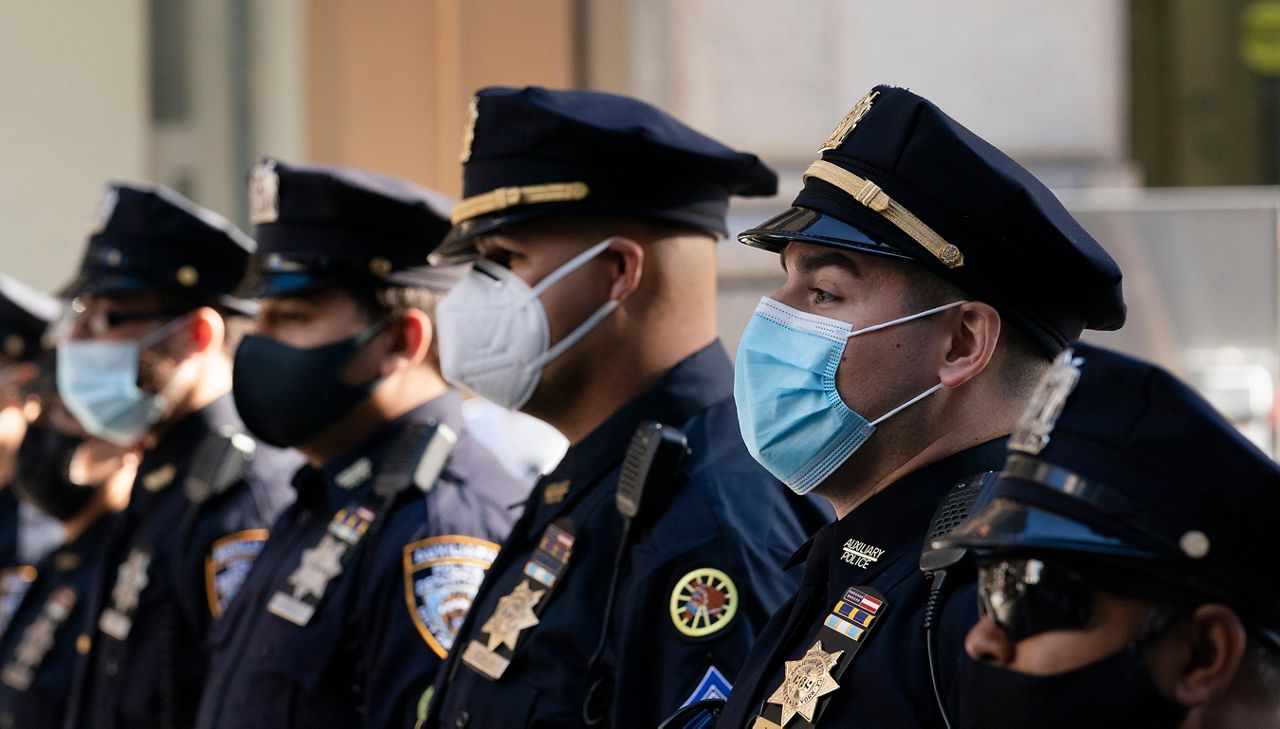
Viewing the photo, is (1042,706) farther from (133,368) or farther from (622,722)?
(133,368)

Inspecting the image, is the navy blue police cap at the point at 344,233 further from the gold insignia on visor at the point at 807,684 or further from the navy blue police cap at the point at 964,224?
the gold insignia on visor at the point at 807,684

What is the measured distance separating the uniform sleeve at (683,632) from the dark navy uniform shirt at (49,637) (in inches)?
117

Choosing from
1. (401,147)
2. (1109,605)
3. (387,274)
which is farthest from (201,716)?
(401,147)

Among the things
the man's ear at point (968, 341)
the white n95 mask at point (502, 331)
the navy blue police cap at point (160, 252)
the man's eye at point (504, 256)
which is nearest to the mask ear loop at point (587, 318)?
the white n95 mask at point (502, 331)

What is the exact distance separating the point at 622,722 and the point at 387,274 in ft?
5.77

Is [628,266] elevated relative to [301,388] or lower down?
elevated

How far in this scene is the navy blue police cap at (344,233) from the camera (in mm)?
4438

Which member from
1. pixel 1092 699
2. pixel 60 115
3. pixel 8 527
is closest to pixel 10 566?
pixel 8 527

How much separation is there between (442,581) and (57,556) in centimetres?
263

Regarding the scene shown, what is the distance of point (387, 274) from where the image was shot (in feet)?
14.6

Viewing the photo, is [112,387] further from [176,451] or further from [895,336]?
[895,336]

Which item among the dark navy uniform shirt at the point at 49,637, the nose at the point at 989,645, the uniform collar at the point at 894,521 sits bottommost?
the dark navy uniform shirt at the point at 49,637

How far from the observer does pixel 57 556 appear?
19.8ft

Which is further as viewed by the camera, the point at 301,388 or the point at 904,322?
the point at 301,388
